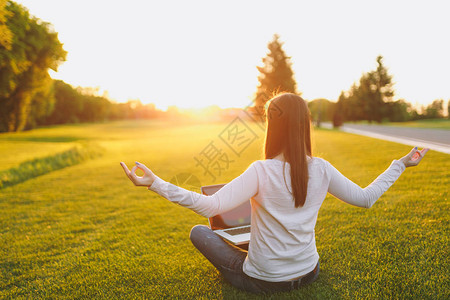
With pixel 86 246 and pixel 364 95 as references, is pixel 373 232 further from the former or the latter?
pixel 364 95

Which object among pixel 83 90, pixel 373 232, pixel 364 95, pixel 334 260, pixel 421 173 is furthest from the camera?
pixel 83 90

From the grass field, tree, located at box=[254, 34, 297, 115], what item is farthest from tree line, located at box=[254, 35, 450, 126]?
the grass field

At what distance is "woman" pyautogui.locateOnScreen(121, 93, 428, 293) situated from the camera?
1.78m

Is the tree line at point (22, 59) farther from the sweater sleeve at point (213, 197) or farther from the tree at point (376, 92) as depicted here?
the tree at point (376, 92)

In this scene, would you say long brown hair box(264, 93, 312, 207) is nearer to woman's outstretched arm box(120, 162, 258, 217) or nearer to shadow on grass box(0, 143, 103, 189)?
woman's outstretched arm box(120, 162, 258, 217)

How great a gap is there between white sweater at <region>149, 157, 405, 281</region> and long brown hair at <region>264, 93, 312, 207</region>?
0.06 meters

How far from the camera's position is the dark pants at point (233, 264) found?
2188 millimetres

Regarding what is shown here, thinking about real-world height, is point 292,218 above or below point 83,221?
above

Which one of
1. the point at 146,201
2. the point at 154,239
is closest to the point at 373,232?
the point at 154,239

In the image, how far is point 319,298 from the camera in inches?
98.0

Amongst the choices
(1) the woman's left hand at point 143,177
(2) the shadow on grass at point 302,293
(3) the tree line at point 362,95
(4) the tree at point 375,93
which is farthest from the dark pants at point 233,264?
(4) the tree at point 375,93

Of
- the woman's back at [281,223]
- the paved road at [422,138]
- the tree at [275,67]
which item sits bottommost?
the paved road at [422,138]

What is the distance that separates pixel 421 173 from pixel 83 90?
252ft

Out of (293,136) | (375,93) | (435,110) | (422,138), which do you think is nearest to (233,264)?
(293,136)
